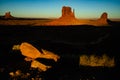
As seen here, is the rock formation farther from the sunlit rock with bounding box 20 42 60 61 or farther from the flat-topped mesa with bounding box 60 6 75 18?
the sunlit rock with bounding box 20 42 60 61

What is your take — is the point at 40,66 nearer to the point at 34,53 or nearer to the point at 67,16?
the point at 34,53

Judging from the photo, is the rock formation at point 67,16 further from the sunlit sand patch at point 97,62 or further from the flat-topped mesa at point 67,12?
the sunlit sand patch at point 97,62

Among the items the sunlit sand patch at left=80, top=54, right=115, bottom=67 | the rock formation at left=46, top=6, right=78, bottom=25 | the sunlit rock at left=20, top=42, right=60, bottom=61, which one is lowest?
the rock formation at left=46, top=6, right=78, bottom=25

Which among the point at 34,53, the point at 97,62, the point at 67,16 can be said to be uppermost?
the point at 34,53

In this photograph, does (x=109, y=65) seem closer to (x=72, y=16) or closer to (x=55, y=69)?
(x=55, y=69)

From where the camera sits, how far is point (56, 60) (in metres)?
13.9

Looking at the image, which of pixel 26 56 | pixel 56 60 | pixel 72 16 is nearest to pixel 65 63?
pixel 56 60

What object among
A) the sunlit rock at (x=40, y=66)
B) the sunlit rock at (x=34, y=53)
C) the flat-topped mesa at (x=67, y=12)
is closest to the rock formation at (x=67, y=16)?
the flat-topped mesa at (x=67, y=12)

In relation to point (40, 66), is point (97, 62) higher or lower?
lower

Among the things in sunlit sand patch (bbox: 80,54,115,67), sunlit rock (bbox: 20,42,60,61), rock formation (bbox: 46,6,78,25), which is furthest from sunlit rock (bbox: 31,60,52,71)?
rock formation (bbox: 46,6,78,25)

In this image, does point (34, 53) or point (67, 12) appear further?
point (67, 12)

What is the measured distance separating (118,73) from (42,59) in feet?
15.6

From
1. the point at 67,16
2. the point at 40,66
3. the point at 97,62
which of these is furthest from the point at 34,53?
the point at 67,16

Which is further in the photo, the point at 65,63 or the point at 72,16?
the point at 72,16
